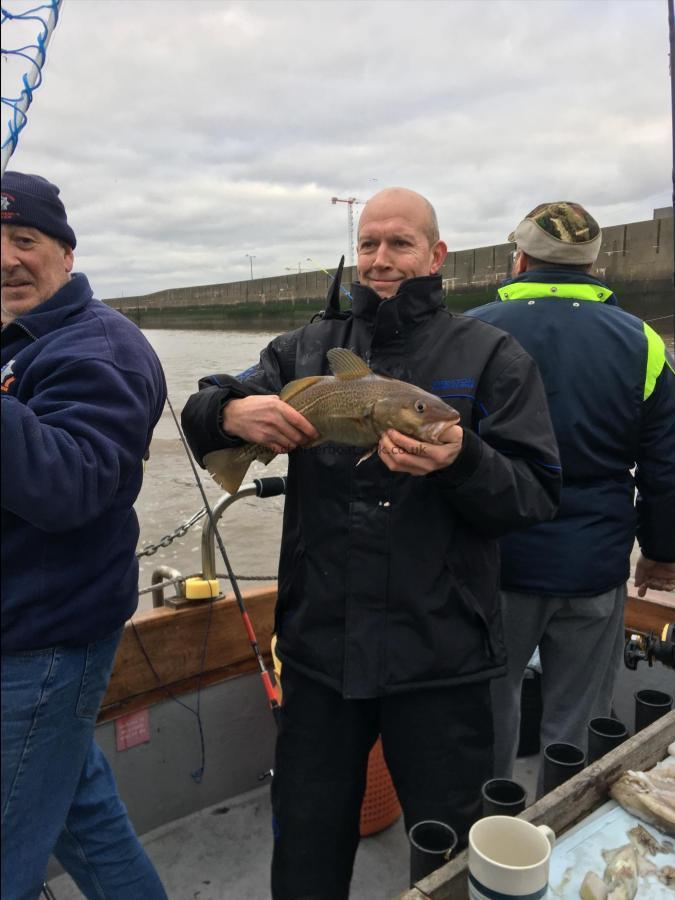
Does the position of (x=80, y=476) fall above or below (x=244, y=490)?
above

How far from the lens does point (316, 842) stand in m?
2.32

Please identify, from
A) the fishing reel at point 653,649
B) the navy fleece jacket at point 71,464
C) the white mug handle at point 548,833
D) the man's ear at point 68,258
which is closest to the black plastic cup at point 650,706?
the fishing reel at point 653,649

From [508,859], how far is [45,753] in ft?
4.07

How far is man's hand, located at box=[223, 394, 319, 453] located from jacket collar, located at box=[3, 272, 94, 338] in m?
0.54

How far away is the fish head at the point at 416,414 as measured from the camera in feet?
6.35

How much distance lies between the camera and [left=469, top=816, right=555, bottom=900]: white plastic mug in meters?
1.46

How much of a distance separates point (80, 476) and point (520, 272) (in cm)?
217

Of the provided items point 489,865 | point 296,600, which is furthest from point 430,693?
point 489,865

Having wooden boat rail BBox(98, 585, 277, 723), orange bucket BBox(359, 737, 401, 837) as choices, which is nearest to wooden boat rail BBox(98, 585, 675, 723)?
wooden boat rail BBox(98, 585, 277, 723)

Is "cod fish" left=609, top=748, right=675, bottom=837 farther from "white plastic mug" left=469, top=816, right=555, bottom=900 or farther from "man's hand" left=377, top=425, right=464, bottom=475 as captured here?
"man's hand" left=377, top=425, right=464, bottom=475

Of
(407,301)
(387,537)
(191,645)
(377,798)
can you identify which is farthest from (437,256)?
(377,798)

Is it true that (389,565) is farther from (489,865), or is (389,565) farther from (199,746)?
(199,746)

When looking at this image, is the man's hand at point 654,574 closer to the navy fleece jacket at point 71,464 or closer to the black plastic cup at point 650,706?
the black plastic cup at point 650,706

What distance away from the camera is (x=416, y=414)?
1949mm
